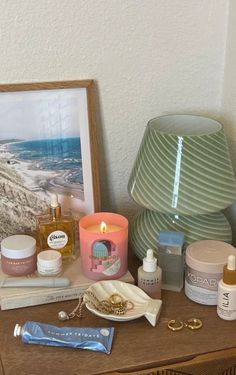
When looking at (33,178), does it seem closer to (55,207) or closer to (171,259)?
(55,207)

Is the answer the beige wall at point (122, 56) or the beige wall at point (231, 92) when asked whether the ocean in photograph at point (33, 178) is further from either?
the beige wall at point (231, 92)

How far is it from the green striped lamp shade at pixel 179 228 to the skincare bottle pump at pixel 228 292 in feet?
0.46

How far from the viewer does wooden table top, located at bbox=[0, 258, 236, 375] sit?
0.82 m

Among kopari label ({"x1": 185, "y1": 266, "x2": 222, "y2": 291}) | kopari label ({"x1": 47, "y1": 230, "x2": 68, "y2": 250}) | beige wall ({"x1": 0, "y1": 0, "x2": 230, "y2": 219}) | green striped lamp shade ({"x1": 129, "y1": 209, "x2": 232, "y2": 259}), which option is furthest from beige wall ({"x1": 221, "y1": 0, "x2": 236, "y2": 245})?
kopari label ({"x1": 47, "y1": 230, "x2": 68, "y2": 250})

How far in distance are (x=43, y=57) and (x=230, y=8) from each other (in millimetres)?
366

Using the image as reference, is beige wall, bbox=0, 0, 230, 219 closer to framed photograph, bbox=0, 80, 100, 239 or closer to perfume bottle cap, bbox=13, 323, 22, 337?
framed photograph, bbox=0, 80, 100, 239

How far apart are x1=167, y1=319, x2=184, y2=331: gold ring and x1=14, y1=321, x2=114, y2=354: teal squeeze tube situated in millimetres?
93

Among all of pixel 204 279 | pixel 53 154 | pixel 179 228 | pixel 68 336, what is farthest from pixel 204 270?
pixel 53 154

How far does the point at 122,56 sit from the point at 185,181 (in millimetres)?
275

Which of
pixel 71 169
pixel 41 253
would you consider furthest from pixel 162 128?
pixel 41 253

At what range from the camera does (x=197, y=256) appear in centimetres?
95

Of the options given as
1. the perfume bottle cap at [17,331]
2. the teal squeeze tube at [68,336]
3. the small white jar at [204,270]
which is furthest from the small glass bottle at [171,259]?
the perfume bottle cap at [17,331]

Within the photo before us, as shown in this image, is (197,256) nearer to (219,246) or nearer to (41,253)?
(219,246)

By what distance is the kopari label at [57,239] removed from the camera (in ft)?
3.36
